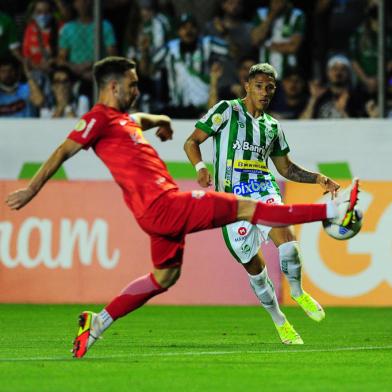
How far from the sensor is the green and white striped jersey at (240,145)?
9.98 meters

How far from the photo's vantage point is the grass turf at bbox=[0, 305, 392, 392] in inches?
269

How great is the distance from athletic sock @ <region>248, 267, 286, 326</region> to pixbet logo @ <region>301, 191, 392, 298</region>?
4543 millimetres

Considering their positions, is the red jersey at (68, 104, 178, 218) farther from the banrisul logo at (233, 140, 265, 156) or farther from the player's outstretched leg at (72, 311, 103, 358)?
the banrisul logo at (233, 140, 265, 156)

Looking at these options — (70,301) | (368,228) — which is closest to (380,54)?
(368,228)

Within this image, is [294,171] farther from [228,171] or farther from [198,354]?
[198,354]

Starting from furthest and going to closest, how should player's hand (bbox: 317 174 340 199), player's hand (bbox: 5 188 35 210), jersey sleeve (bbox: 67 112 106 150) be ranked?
1. player's hand (bbox: 317 174 340 199)
2. jersey sleeve (bbox: 67 112 106 150)
3. player's hand (bbox: 5 188 35 210)

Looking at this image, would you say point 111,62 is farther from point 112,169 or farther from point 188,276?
point 188,276

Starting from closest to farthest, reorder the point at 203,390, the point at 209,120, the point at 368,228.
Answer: the point at 203,390 → the point at 209,120 → the point at 368,228

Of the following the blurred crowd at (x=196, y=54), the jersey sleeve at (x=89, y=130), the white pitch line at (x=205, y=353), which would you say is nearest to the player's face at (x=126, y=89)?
the jersey sleeve at (x=89, y=130)

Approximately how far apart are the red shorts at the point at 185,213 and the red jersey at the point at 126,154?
0.07 meters

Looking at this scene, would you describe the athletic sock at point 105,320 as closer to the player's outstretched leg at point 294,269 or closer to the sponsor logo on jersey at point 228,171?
the player's outstretched leg at point 294,269

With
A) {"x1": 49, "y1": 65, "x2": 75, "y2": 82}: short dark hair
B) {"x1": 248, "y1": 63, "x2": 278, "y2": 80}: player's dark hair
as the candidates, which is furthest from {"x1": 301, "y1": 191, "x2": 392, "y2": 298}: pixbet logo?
{"x1": 248, "y1": 63, "x2": 278, "y2": 80}: player's dark hair

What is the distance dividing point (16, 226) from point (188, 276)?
205cm

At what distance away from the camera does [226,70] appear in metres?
15.8
